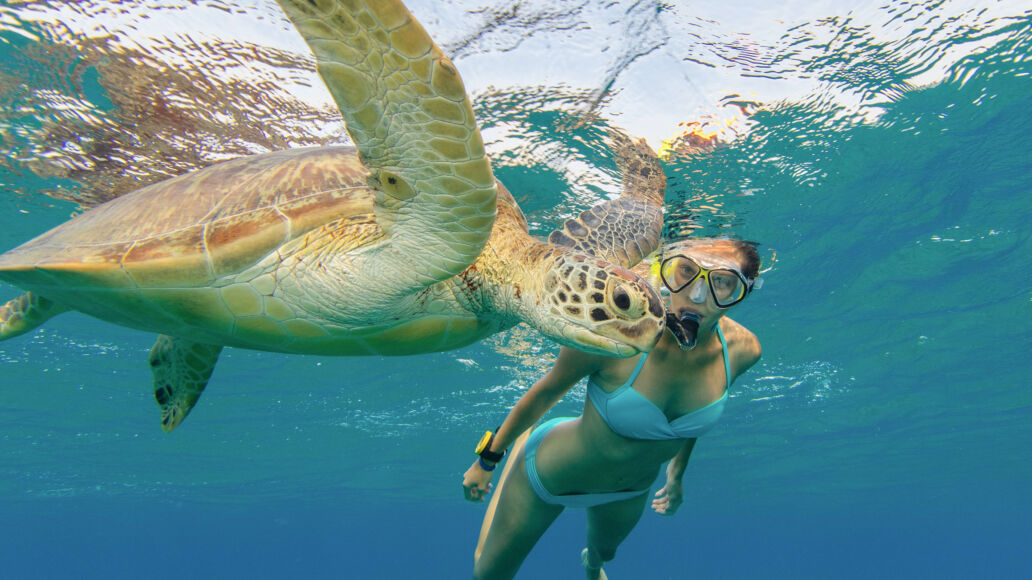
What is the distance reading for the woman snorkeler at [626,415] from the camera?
9.02 feet

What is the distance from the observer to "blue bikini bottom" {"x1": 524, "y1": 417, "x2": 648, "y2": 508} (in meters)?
3.10

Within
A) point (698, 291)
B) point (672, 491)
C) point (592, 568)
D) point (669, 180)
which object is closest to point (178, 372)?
point (592, 568)

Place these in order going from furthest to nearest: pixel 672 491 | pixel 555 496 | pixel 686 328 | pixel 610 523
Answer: pixel 672 491 → pixel 610 523 → pixel 555 496 → pixel 686 328

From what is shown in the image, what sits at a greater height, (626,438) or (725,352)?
(725,352)

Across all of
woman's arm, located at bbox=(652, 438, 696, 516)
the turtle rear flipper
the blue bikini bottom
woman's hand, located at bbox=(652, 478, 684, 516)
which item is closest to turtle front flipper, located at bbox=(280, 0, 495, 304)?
the blue bikini bottom

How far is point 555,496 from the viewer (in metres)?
3.07

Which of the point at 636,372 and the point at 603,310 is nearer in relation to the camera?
the point at 603,310

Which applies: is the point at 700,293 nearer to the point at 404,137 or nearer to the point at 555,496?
the point at 555,496

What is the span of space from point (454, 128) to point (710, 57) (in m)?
3.65

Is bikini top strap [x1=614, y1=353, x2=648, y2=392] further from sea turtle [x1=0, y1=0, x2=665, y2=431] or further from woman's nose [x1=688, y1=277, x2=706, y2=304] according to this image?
sea turtle [x1=0, y1=0, x2=665, y2=431]

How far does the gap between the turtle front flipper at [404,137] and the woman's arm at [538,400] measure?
3.58ft

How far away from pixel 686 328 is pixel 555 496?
1361mm

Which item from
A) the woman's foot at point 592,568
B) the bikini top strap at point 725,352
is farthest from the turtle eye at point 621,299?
the woman's foot at point 592,568

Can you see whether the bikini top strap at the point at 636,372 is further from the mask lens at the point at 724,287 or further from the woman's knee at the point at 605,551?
the woman's knee at the point at 605,551
